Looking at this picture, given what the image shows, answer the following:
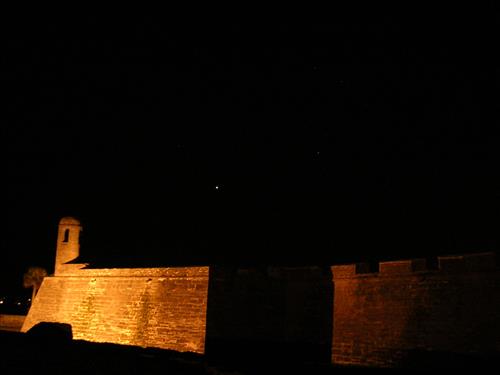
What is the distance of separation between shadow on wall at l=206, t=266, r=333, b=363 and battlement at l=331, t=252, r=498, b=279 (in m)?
1.22

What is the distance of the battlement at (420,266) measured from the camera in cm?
1109

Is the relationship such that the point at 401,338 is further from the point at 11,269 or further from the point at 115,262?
the point at 11,269

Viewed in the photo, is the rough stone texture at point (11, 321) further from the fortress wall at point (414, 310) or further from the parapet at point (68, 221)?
the fortress wall at point (414, 310)

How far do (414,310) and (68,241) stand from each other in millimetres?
16717

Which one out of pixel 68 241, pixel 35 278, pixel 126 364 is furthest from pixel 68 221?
pixel 126 364

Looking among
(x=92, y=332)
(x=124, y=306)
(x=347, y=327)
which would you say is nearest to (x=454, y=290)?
(x=347, y=327)

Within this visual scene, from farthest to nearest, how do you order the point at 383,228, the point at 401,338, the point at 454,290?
1. the point at 383,228
2. the point at 401,338
3. the point at 454,290

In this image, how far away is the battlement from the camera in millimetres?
11086

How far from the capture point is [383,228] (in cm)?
1777

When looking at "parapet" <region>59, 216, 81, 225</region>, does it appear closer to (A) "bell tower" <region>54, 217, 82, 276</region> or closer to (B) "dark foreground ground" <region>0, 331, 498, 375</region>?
(A) "bell tower" <region>54, 217, 82, 276</region>

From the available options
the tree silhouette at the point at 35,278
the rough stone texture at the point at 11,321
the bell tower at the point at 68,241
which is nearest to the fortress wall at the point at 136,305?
the bell tower at the point at 68,241

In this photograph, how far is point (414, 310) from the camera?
479 inches

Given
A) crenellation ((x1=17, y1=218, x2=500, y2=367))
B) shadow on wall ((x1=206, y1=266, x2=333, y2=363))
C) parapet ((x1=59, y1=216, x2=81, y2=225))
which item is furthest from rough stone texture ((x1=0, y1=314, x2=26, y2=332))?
shadow on wall ((x1=206, y1=266, x2=333, y2=363))

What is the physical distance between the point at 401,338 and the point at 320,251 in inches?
233
